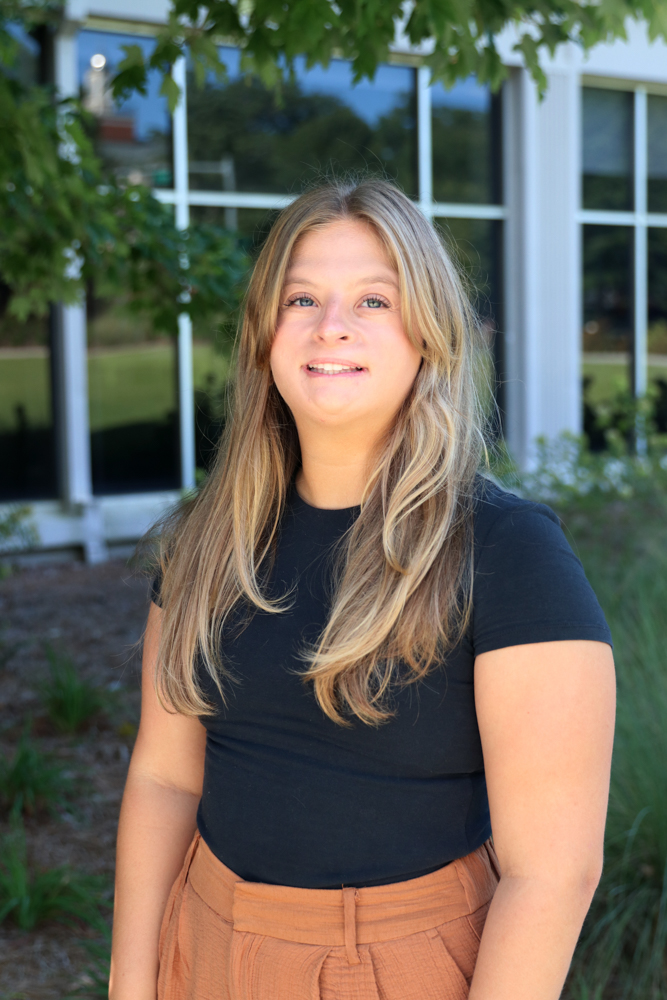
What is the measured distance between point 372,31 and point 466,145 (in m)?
7.51

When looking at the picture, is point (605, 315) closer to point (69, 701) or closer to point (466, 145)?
point (466, 145)

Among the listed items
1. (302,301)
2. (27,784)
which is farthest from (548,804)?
(27,784)

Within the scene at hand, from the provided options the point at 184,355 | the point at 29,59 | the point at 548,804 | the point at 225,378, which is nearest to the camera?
the point at 548,804

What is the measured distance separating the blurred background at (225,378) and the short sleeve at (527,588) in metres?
0.69

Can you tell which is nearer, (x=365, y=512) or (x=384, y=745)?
(x=384, y=745)

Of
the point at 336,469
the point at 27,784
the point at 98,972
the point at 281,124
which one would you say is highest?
the point at 281,124

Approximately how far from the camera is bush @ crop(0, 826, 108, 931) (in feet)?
9.44

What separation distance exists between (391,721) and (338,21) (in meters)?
1.91

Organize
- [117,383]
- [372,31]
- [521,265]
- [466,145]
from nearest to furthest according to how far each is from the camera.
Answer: [372,31] → [117,383] → [466,145] → [521,265]

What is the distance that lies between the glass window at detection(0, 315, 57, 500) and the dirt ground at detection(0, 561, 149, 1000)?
0.78 meters

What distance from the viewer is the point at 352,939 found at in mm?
1314

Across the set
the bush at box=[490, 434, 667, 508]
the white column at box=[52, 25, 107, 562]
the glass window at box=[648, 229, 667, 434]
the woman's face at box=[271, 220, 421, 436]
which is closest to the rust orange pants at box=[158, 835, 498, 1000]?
the woman's face at box=[271, 220, 421, 436]

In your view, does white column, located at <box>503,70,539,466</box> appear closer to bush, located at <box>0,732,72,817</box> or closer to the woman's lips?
bush, located at <box>0,732,72,817</box>

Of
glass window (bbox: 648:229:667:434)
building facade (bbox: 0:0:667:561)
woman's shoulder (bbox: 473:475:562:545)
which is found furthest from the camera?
glass window (bbox: 648:229:667:434)
